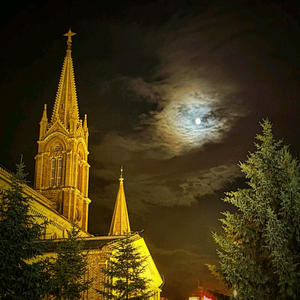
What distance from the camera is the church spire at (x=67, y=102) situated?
2825 inches

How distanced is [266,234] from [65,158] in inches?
1954

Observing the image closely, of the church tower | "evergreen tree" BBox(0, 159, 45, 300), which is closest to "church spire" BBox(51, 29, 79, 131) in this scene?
the church tower

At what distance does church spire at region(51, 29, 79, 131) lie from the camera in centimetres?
7175

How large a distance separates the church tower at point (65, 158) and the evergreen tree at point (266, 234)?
144 ft

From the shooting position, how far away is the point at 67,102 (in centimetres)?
7325

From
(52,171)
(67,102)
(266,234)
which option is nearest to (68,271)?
(266,234)

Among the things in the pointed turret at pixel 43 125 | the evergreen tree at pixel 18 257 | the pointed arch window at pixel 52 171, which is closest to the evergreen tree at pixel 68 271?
the evergreen tree at pixel 18 257

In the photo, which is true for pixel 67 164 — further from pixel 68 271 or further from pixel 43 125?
pixel 68 271

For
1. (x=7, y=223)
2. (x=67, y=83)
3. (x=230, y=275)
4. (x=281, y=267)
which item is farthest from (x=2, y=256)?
(x=67, y=83)

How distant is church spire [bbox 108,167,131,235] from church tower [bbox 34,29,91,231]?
18.8ft

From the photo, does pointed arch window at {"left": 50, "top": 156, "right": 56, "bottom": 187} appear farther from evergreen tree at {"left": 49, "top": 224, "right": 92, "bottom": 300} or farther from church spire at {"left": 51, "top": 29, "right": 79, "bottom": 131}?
evergreen tree at {"left": 49, "top": 224, "right": 92, "bottom": 300}

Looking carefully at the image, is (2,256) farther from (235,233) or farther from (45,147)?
(45,147)

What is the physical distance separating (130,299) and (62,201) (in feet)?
116

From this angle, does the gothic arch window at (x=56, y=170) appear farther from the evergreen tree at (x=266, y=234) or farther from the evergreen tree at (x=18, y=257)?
the evergreen tree at (x=266, y=234)
